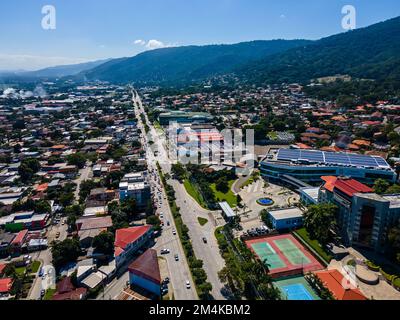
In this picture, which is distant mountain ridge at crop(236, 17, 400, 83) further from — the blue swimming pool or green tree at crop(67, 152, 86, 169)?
green tree at crop(67, 152, 86, 169)

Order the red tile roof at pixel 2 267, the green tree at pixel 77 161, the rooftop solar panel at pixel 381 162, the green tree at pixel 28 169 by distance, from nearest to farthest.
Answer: the red tile roof at pixel 2 267, the rooftop solar panel at pixel 381 162, the green tree at pixel 28 169, the green tree at pixel 77 161

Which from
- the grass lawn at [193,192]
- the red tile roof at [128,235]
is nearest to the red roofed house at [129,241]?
the red tile roof at [128,235]

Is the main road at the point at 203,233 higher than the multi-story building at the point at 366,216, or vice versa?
the multi-story building at the point at 366,216

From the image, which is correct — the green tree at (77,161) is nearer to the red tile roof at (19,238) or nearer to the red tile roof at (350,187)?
the red tile roof at (19,238)
